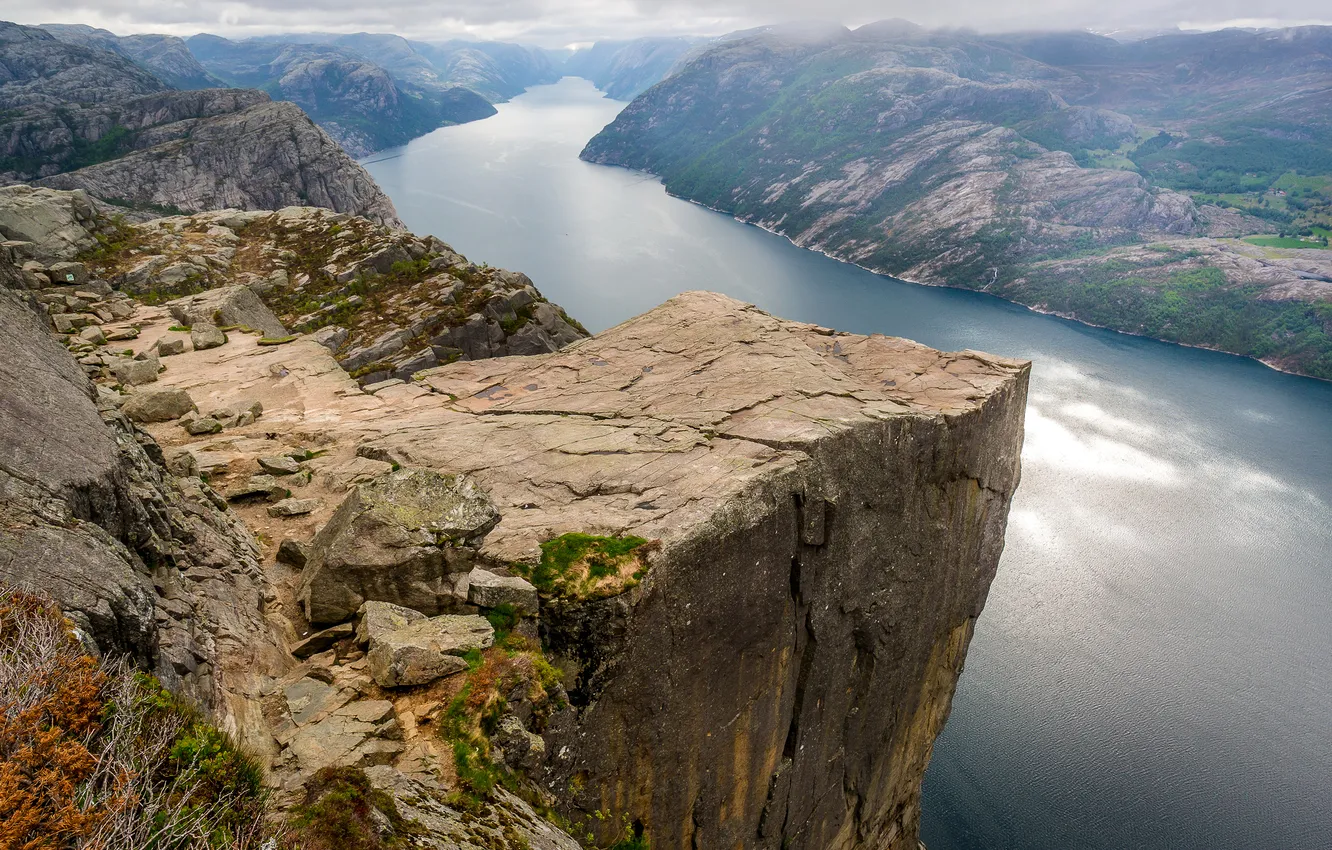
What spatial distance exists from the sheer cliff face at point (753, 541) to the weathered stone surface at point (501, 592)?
2.10 feet

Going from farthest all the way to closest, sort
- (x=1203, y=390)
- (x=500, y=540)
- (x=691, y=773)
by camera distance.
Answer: (x=1203, y=390)
(x=691, y=773)
(x=500, y=540)

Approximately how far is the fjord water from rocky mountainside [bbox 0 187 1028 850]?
15146 millimetres

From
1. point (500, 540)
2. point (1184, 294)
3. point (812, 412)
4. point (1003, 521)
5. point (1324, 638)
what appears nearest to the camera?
point (500, 540)

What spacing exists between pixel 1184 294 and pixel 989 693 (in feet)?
412

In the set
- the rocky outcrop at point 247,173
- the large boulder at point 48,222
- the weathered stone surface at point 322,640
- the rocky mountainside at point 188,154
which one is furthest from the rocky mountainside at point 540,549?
the rocky mountainside at point 188,154

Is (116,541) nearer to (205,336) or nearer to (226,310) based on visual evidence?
(205,336)

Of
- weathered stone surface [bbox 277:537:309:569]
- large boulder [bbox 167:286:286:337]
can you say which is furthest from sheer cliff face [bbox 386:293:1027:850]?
large boulder [bbox 167:286:286:337]

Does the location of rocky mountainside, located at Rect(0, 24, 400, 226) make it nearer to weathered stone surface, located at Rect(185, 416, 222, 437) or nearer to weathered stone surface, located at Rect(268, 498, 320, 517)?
weathered stone surface, located at Rect(185, 416, 222, 437)

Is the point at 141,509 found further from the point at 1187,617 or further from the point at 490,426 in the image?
the point at 1187,617

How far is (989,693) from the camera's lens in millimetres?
45375

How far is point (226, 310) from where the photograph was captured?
30375 mm

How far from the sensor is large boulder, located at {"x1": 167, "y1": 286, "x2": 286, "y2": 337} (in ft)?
98.2

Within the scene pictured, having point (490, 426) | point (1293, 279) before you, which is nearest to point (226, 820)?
point (490, 426)

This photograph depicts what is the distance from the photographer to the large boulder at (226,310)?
29922mm
